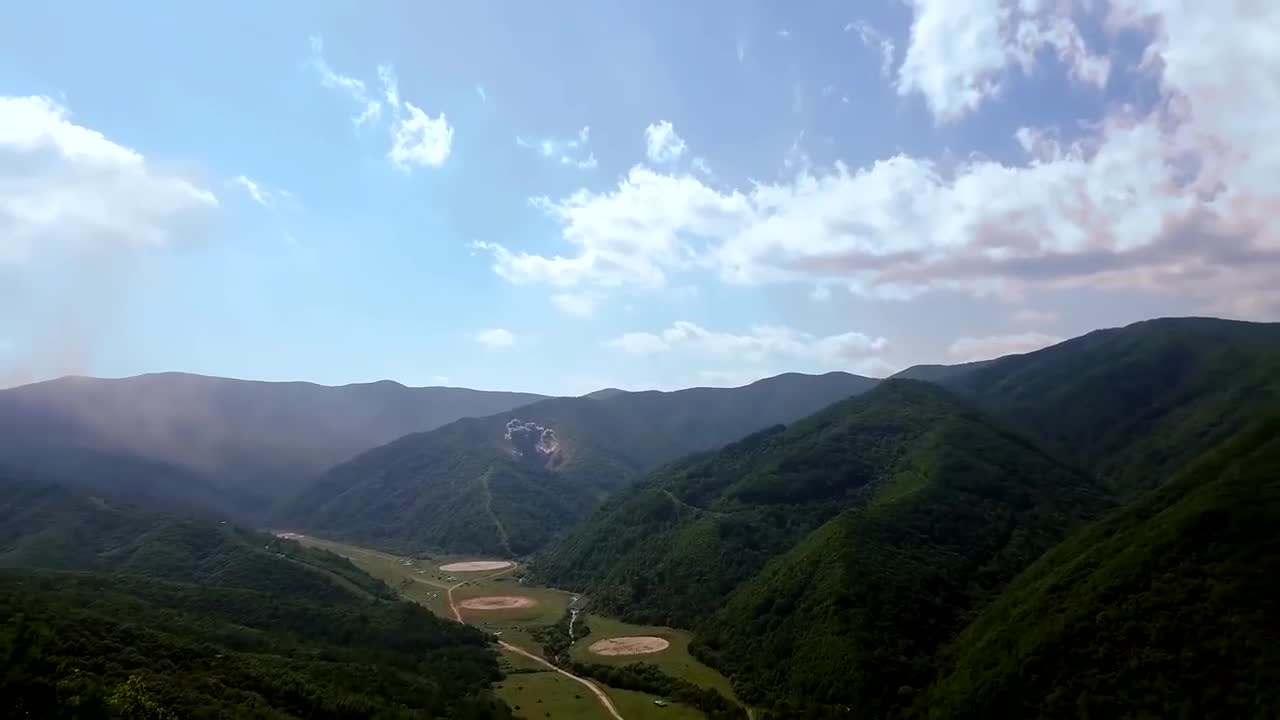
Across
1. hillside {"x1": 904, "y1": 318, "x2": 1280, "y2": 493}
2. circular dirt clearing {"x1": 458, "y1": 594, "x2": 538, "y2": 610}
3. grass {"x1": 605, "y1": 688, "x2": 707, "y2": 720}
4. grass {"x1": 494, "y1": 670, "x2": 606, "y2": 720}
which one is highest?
hillside {"x1": 904, "y1": 318, "x2": 1280, "y2": 493}

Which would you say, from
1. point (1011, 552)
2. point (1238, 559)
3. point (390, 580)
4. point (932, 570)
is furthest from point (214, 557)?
point (1238, 559)

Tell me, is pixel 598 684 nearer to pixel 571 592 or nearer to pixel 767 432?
pixel 571 592

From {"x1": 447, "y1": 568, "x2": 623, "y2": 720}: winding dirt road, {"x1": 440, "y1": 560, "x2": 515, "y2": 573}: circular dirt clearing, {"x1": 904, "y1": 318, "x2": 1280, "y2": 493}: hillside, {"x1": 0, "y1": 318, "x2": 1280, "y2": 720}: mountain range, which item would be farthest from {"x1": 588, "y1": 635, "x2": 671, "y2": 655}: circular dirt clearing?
{"x1": 904, "y1": 318, "x2": 1280, "y2": 493}: hillside

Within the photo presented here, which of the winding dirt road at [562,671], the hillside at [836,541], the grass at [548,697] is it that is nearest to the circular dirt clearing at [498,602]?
the winding dirt road at [562,671]

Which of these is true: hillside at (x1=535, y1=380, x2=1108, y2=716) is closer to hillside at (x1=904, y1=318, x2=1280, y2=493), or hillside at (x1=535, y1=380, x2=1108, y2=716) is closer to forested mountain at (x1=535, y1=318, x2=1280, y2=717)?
forested mountain at (x1=535, y1=318, x2=1280, y2=717)

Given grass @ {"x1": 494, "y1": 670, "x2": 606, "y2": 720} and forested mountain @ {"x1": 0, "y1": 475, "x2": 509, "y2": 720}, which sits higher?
forested mountain @ {"x1": 0, "y1": 475, "x2": 509, "y2": 720}

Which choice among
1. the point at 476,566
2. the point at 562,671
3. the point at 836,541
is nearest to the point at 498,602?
the point at 476,566

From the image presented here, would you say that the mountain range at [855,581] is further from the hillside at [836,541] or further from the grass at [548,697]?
the grass at [548,697]
